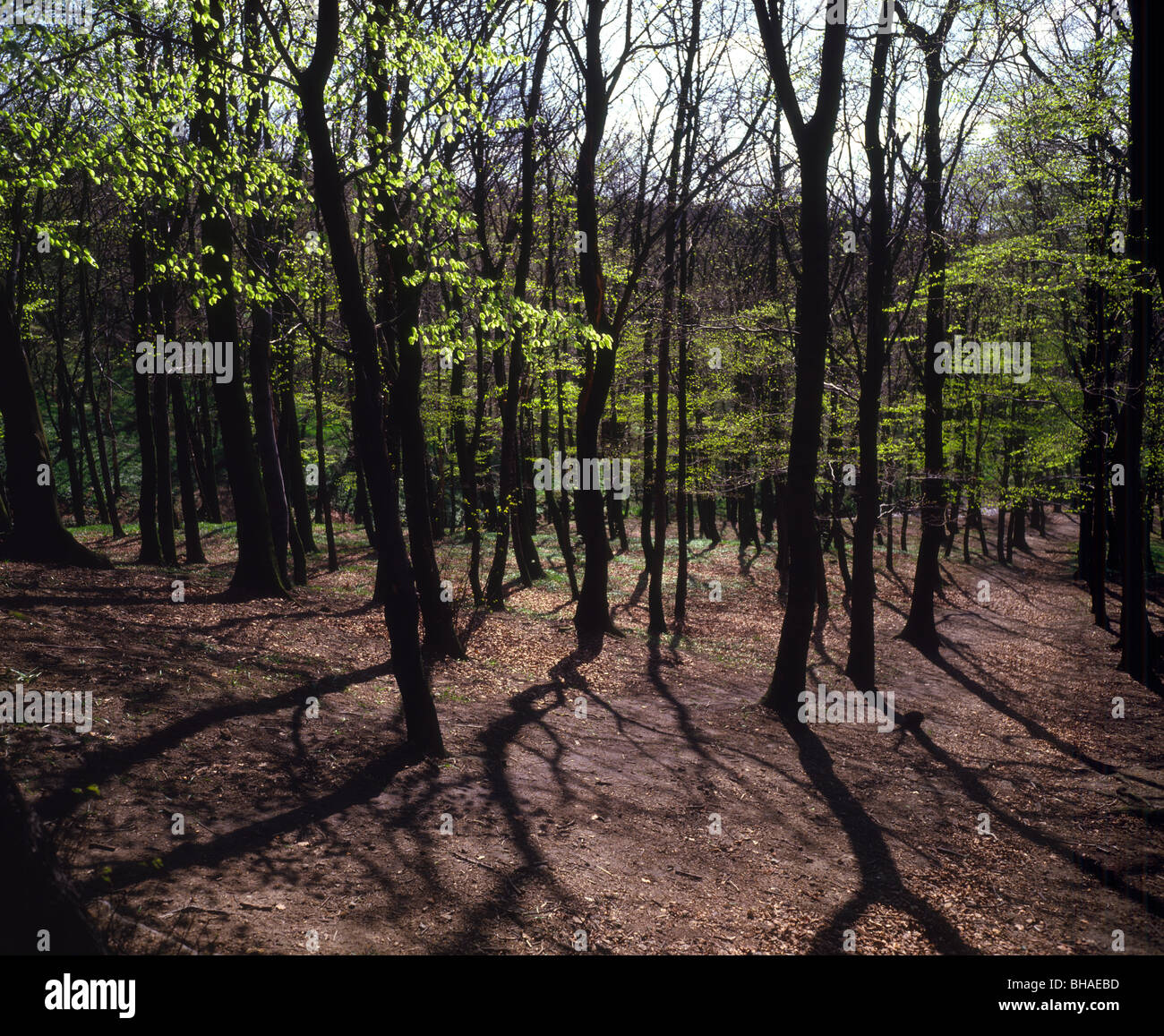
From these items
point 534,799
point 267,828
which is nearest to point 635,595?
point 534,799

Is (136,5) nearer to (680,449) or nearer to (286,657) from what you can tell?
(286,657)

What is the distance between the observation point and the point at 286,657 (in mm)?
11125

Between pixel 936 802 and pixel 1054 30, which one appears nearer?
pixel 936 802

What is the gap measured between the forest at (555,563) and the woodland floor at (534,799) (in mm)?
59

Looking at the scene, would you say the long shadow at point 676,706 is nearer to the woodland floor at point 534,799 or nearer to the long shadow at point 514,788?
the woodland floor at point 534,799

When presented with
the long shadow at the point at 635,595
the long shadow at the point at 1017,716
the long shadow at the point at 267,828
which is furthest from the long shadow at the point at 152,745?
the long shadow at the point at 1017,716

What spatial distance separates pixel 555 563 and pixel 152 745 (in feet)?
59.2

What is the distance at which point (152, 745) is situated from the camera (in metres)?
7.05

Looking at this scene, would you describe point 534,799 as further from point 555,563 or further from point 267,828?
point 555,563

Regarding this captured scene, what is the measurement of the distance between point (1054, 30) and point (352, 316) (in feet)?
63.4

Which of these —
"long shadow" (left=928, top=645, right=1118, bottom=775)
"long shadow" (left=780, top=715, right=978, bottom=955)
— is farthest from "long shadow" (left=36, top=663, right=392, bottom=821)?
"long shadow" (left=928, top=645, right=1118, bottom=775)
